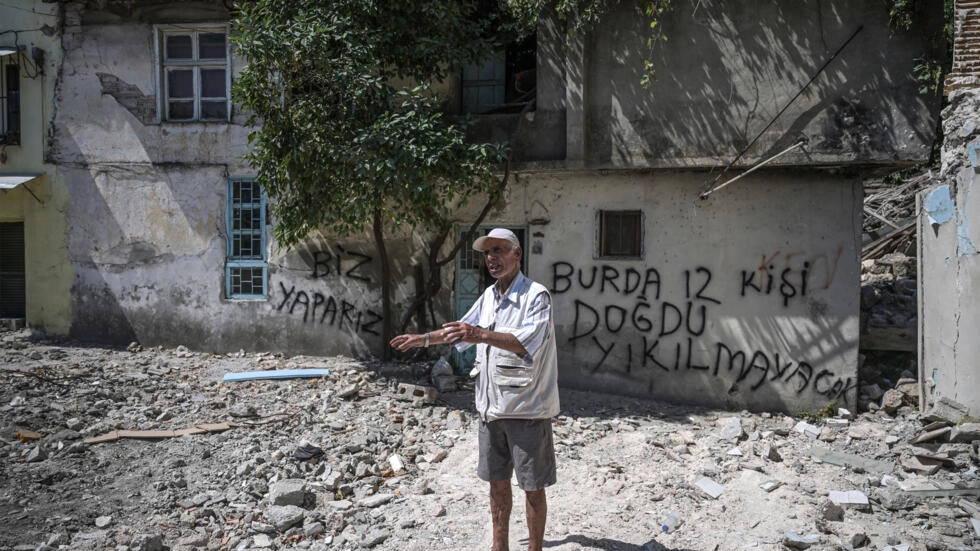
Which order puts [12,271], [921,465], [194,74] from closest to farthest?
1. [921,465]
2. [194,74]
3. [12,271]

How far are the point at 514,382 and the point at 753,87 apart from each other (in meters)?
5.87

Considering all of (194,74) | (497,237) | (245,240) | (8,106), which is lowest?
(497,237)

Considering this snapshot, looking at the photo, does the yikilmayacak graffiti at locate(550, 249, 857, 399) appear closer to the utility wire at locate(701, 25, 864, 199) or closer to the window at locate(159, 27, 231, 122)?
the utility wire at locate(701, 25, 864, 199)

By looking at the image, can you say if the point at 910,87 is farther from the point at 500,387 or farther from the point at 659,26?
the point at 500,387

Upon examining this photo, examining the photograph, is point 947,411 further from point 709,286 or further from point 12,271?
point 12,271

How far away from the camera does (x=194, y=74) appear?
32.2 ft

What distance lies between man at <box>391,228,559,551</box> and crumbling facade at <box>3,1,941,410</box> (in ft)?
15.7

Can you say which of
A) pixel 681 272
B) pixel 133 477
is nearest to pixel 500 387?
pixel 133 477

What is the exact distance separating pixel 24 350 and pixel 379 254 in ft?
17.4

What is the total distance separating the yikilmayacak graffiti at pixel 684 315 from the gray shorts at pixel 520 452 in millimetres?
4835

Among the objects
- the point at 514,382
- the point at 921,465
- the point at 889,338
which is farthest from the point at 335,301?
the point at 889,338

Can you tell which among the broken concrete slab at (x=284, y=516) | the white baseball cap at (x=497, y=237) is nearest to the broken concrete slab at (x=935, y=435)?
the white baseball cap at (x=497, y=237)

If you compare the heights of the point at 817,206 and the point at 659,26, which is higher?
the point at 659,26

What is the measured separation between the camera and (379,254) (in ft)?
30.0
